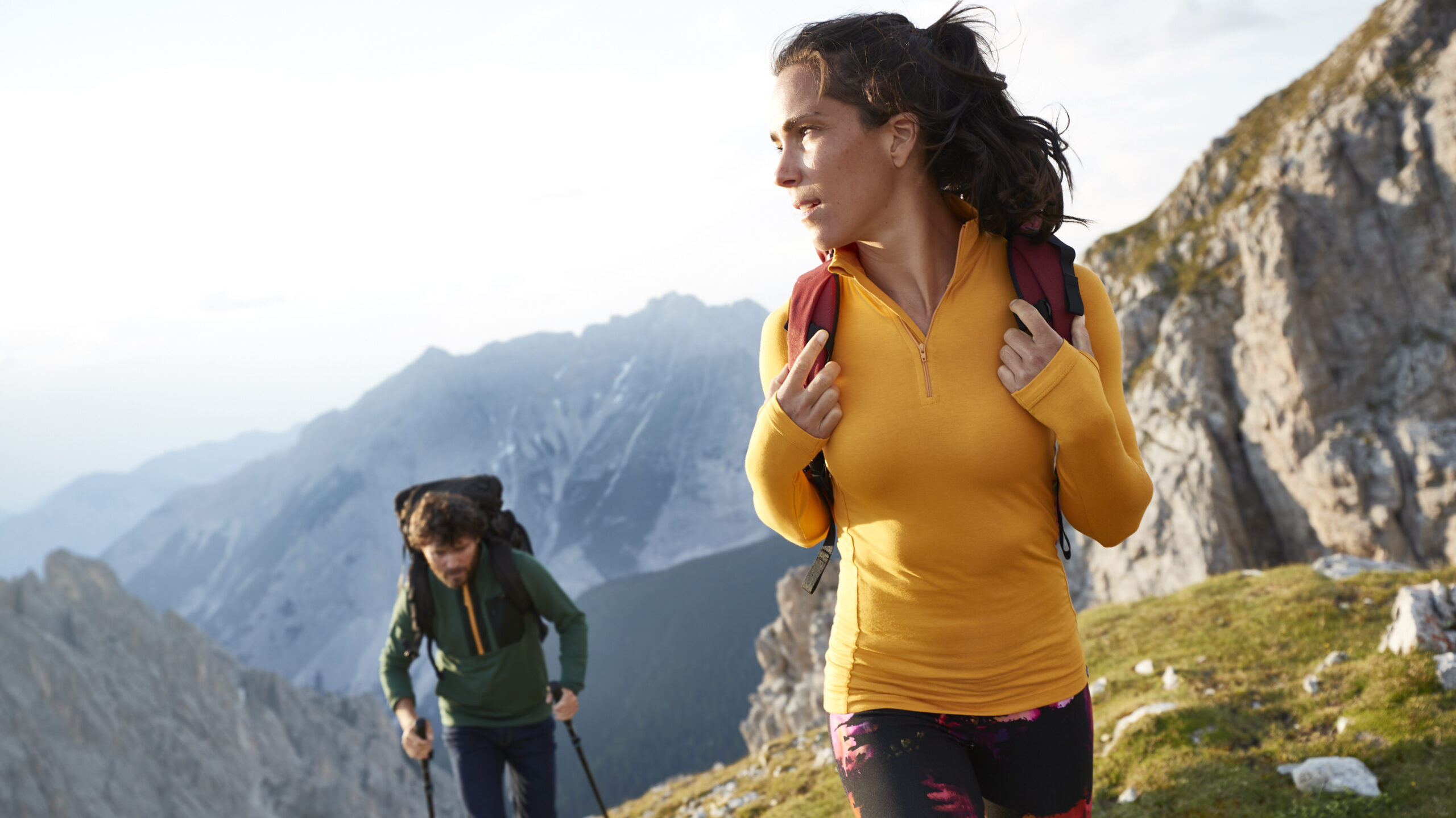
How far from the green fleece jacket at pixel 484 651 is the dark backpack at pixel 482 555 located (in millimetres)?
56

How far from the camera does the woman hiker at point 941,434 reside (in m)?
2.70

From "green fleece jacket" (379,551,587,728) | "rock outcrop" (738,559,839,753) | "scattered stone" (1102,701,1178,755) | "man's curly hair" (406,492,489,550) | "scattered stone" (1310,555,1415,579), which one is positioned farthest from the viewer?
"rock outcrop" (738,559,839,753)

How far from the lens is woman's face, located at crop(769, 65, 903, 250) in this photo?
2.82 m

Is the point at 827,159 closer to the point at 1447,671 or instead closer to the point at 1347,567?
the point at 1447,671

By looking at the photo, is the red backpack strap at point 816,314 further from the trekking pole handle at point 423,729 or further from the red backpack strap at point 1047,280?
the trekking pole handle at point 423,729

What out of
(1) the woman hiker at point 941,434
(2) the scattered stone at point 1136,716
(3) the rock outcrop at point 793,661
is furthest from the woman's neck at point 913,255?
(3) the rock outcrop at point 793,661

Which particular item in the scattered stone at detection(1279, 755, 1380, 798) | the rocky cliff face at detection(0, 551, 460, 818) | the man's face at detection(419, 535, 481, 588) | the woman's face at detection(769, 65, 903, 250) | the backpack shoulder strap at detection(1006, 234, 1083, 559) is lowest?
the rocky cliff face at detection(0, 551, 460, 818)

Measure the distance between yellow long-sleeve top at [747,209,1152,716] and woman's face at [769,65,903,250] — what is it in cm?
21

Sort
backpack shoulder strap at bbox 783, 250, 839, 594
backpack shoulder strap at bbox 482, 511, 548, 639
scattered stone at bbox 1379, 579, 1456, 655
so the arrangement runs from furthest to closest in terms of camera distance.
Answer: scattered stone at bbox 1379, 579, 1456, 655 → backpack shoulder strap at bbox 482, 511, 548, 639 → backpack shoulder strap at bbox 783, 250, 839, 594

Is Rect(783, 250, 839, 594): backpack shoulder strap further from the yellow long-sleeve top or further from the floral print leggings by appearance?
the floral print leggings

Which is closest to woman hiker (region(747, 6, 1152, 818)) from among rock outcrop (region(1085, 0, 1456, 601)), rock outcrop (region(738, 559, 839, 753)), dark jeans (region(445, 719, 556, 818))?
dark jeans (region(445, 719, 556, 818))

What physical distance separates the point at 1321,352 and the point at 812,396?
216 feet

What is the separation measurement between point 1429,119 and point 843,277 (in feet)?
231

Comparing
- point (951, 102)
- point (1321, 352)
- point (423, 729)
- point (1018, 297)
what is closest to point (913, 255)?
point (1018, 297)
